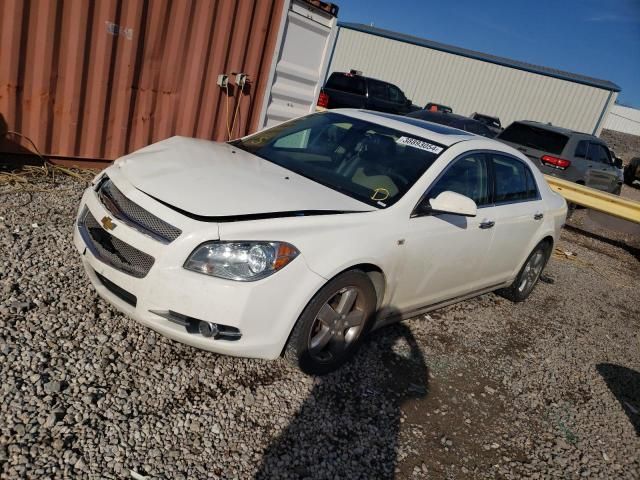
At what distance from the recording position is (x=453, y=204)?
11.6 feet

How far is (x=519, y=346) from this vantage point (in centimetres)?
482

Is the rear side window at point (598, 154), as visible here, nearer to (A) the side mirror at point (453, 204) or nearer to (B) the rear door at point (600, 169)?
(B) the rear door at point (600, 169)

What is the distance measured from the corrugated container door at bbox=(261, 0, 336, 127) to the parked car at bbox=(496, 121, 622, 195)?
4.93 meters

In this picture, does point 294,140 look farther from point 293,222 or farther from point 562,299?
point 562,299

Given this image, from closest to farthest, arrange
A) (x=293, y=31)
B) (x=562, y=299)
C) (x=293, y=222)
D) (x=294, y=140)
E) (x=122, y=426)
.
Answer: (x=122, y=426) → (x=293, y=222) → (x=294, y=140) → (x=562, y=299) → (x=293, y=31)

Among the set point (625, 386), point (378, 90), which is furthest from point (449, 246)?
point (378, 90)

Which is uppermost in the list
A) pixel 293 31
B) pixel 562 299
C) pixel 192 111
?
pixel 293 31

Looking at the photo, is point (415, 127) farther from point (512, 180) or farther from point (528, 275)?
point (528, 275)

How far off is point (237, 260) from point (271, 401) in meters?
0.87

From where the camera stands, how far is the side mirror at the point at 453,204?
3.52 meters

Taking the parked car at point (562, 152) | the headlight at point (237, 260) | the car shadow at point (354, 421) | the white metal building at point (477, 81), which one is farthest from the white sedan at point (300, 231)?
the white metal building at point (477, 81)

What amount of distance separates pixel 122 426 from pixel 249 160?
2009mm

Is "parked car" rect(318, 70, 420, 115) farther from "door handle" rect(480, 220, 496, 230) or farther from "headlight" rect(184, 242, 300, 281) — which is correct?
"headlight" rect(184, 242, 300, 281)

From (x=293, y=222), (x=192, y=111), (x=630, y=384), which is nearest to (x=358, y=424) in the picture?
(x=293, y=222)
